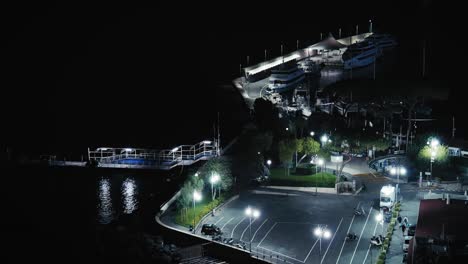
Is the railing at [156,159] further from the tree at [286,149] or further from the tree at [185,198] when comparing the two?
the tree at [185,198]

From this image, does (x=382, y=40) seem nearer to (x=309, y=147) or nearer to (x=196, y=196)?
(x=309, y=147)

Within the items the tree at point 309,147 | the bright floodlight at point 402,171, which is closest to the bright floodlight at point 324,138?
the tree at point 309,147

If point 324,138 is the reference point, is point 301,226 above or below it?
below

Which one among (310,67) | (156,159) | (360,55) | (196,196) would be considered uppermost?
(360,55)

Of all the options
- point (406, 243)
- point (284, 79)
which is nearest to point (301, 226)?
point (406, 243)

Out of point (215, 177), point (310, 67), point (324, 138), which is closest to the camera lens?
point (215, 177)

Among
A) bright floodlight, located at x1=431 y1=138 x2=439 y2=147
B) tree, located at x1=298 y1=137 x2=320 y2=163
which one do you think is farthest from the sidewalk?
tree, located at x1=298 y1=137 x2=320 y2=163
